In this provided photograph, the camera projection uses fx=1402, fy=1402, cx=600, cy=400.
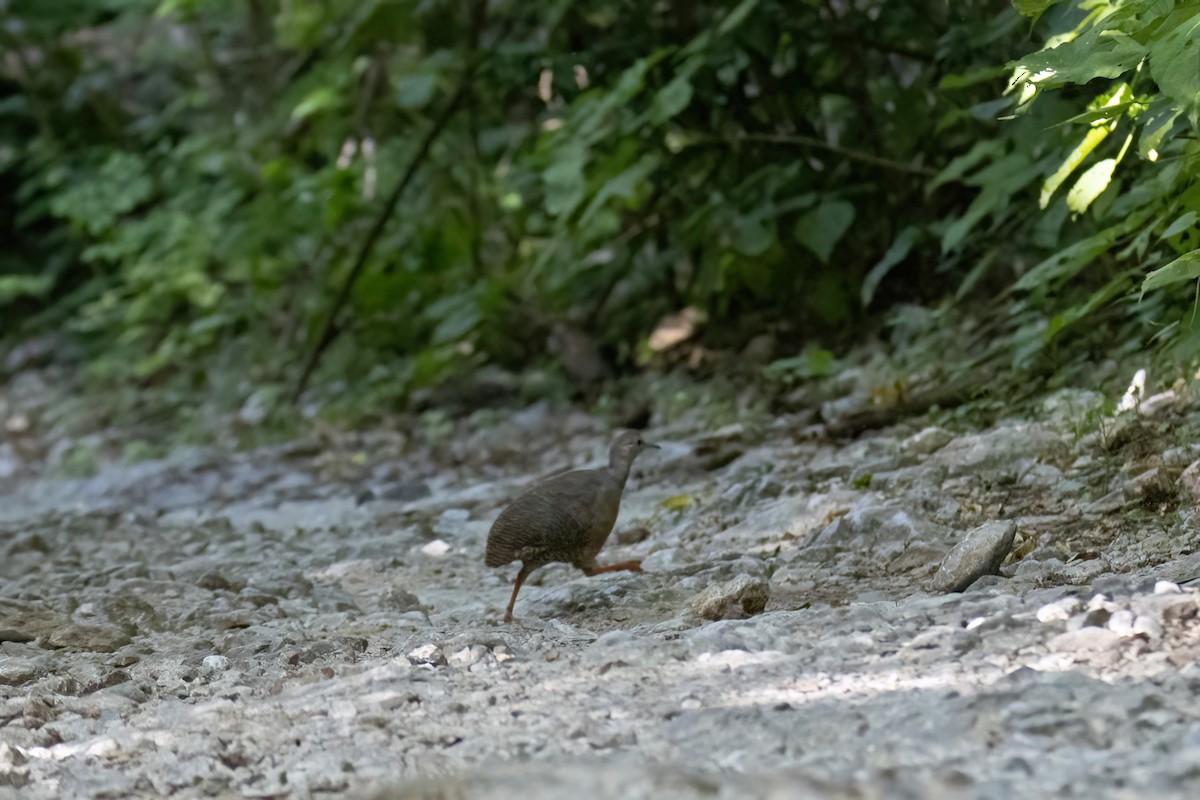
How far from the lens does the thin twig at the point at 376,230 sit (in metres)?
6.89

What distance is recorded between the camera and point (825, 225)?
543 cm

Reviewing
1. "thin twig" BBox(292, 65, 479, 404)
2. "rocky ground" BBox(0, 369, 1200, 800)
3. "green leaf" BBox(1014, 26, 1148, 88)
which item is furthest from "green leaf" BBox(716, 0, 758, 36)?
"green leaf" BBox(1014, 26, 1148, 88)

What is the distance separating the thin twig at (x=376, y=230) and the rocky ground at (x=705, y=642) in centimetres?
244

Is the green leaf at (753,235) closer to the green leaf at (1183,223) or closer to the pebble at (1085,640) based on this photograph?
the green leaf at (1183,223)

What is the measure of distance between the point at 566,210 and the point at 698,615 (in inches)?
106

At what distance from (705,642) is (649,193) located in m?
4.15

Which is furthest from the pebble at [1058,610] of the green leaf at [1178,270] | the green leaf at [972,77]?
the green leaf at [972,77]

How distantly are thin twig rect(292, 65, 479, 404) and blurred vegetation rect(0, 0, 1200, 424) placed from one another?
29mm

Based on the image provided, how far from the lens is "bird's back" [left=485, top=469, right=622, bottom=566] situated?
3391 millimetres

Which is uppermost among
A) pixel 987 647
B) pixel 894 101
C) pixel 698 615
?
pixel 894 101

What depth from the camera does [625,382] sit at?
21.2ft

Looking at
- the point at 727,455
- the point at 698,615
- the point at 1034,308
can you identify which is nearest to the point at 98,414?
the point at 727,455

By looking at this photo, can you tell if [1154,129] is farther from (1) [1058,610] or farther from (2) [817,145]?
(2) [817,145]

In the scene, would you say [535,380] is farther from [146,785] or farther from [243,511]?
[146,785]
